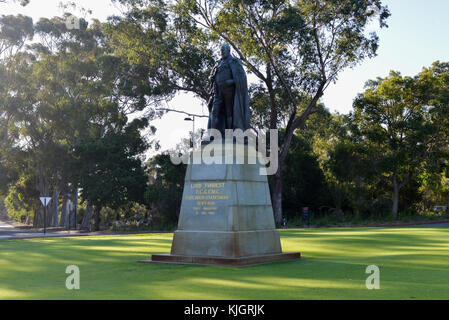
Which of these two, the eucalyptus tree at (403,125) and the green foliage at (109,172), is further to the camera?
the green foliage at (109,172)

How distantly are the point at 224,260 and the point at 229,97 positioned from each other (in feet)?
15.3

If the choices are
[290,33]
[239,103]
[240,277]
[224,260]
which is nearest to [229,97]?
[239,103]

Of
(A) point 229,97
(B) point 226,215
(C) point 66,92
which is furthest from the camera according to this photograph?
(C) point 66,92

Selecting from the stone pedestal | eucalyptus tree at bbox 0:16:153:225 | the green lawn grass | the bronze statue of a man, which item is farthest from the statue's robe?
eucalyptus tree at bbox 0:16:153:225

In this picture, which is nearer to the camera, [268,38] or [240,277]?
[240,277]

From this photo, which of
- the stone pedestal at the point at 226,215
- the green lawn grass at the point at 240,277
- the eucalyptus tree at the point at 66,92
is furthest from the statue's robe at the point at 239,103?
the eucalyptus tree at the point at 66,92

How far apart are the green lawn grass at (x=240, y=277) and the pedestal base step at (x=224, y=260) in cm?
36

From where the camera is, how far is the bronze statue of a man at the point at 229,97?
46.4 ft

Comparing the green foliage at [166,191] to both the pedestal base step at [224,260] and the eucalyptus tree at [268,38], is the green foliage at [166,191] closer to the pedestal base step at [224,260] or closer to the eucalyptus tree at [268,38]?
the eucalyptus tree at [268,38]

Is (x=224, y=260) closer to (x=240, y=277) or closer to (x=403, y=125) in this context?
(x=240, y=277)

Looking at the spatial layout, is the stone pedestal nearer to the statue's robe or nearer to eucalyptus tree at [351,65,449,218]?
the statue's robe

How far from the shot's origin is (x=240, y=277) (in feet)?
33.3
